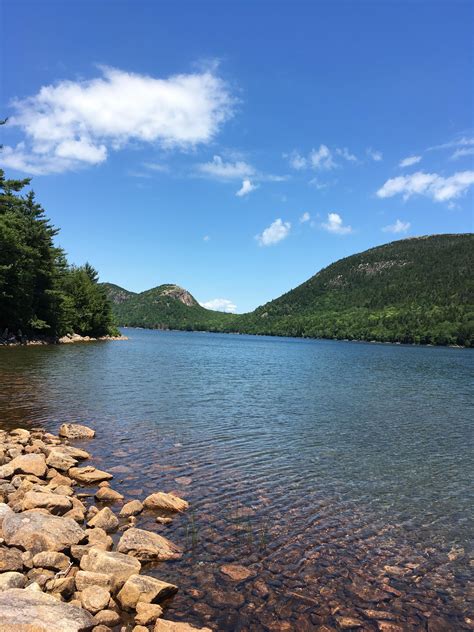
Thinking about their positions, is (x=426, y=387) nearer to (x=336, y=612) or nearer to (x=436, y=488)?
(x=436, y=488)

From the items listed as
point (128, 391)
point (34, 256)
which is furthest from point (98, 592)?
point (34, 256)

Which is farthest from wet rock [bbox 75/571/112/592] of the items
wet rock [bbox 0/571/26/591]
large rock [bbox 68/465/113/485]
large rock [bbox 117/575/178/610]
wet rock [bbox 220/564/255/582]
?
large rock [bbox 68/465/113/485]

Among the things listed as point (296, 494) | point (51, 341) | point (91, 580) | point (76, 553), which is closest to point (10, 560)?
point (76, 553)

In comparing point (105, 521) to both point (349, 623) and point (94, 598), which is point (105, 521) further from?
point (349, 623)

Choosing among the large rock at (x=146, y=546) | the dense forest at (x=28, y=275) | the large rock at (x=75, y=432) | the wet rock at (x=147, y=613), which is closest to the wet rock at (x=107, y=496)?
the large rock at (x=146, y=546)

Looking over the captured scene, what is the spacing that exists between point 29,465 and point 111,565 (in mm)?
7258

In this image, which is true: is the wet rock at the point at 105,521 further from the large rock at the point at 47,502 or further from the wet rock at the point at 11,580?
the wet rock at the point at 11,580

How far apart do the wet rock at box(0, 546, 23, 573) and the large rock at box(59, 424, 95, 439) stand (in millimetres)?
10705

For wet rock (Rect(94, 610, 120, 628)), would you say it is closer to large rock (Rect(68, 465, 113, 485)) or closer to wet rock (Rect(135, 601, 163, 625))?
wet rock (Rect(135, 601, 163, 625))

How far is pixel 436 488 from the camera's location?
15.9 meters

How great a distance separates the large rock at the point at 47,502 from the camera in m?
11.5

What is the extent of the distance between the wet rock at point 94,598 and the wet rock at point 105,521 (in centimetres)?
298

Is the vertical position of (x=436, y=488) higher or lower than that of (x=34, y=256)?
→ lower

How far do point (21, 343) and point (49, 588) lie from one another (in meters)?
75.9
